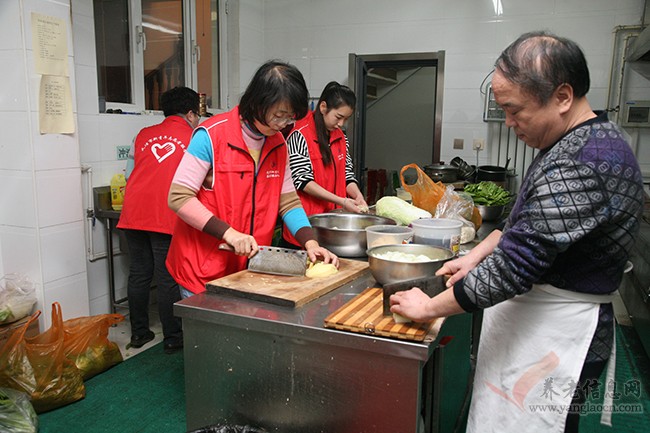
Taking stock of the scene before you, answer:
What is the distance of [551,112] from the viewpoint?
117 cm

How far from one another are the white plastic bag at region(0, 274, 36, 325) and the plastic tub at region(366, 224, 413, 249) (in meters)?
1.93

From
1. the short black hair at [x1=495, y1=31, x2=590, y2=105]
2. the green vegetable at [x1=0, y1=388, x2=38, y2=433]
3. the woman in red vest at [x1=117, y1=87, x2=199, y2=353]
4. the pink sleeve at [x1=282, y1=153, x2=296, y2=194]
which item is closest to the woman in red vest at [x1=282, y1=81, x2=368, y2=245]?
the pink sleeve at [x1=282, y1=153, x2=296, y2=194]

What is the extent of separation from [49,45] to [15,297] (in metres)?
1.35

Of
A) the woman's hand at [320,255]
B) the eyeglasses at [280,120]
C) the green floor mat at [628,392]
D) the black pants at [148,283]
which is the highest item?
the eyeglasses at [280,120]

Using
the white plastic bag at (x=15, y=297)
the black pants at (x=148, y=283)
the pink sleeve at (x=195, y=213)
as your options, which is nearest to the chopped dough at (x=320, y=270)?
the pink sleeve at (x=195, y=213)

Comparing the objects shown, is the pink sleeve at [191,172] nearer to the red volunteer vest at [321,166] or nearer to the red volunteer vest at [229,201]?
the red volunteer vest at [229,201]

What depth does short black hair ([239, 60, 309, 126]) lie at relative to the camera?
1764 millimetres

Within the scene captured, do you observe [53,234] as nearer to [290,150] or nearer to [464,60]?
[290,150]

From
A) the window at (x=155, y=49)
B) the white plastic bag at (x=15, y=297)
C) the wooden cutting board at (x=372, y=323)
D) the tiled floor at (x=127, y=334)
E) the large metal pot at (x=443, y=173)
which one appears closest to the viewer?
the wooden cutting board at (x=372, y=323)

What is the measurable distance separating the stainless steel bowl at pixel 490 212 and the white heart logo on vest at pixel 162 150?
6.06 ft

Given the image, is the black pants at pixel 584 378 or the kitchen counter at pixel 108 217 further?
the kitchen counter at pixel 108 217

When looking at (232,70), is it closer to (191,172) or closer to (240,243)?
(191,172)

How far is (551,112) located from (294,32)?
177 inches

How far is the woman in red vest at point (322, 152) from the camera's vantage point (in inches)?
111
